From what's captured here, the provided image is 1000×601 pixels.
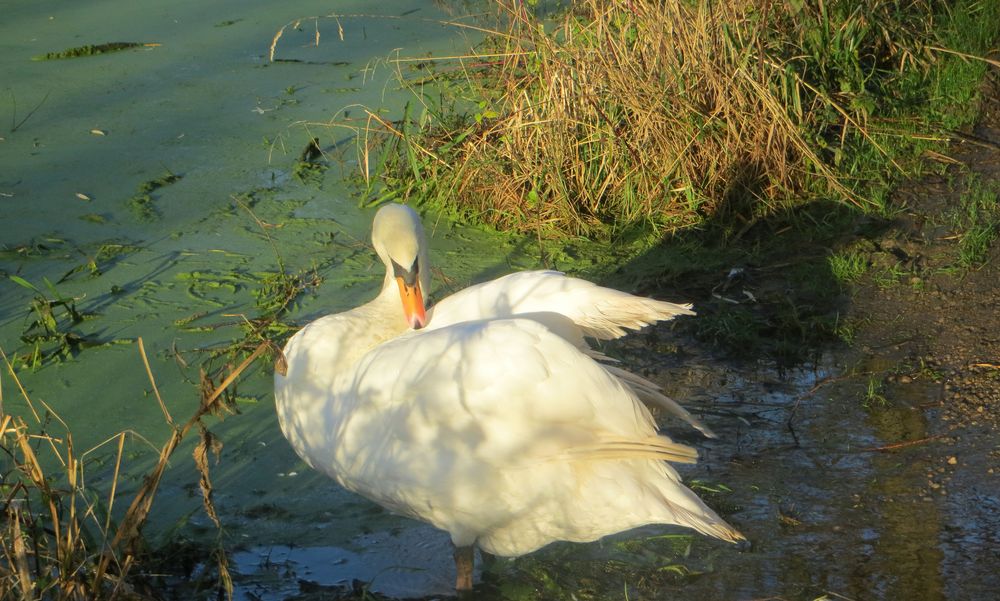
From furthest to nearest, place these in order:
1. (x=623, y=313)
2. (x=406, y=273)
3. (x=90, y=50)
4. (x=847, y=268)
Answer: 1. (x=90, y=50)
2. (x=847, y=268)
3. (x=406, y=273)
4. (x=623, y=313)

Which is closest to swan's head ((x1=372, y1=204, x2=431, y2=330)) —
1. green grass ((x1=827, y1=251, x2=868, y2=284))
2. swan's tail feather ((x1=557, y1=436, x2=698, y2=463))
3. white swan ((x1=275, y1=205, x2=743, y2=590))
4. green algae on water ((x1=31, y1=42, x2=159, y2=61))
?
white swan ((x1=275, y1=205, x2=743, y2=590))

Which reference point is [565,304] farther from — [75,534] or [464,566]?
[75,534]

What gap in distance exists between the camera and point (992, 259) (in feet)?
16.1

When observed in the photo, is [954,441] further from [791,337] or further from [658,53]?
[658,53]

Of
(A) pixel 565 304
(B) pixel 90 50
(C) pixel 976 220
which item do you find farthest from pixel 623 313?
(B) pixel 90 50

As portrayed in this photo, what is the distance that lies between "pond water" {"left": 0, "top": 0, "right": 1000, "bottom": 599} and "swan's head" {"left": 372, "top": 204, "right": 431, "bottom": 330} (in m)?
0.69

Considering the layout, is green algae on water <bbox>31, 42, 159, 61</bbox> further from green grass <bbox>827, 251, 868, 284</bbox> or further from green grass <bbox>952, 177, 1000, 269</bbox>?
green grass <bbox>952, 177, 1000, 269</bbox>

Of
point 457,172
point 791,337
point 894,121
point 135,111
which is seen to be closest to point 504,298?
point 791,337

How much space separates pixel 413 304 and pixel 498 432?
0.89m

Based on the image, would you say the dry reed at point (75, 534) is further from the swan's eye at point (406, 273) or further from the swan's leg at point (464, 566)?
the swan's eye at point (406, 273)

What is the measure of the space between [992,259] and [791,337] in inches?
43.1

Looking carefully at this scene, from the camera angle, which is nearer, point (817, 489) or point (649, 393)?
point (649, 393)

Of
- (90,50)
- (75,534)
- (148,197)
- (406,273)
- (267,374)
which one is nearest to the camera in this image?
(75,534)

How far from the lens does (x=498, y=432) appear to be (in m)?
3.00
